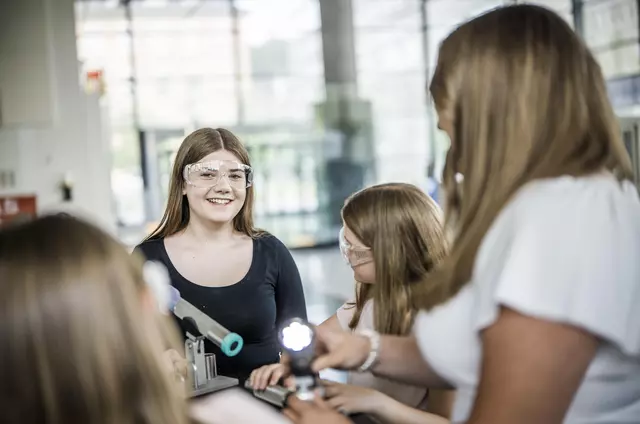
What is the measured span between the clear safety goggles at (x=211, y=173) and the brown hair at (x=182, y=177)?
0.14 ft

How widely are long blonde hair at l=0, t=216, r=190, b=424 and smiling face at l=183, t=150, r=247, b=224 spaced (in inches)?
52.6

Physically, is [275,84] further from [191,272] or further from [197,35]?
[191,272]

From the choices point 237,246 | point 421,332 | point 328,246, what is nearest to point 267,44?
point 328,246

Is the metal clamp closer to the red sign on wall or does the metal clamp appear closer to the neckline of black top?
the neckline of black top

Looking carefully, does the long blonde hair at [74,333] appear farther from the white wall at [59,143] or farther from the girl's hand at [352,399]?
the white wall at [59,143]

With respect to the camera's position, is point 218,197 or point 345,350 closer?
point 345,350

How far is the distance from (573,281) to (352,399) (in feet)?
2.37

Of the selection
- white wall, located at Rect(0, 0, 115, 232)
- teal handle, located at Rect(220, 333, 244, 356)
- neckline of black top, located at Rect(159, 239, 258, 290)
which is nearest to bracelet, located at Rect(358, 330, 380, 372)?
teal handle, located at Rect(220, 333, 244, 356)

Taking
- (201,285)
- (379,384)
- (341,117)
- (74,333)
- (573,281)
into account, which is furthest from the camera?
(341,117)

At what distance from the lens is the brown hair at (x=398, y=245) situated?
5.95 feet

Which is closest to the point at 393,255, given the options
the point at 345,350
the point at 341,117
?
the point at 345,350

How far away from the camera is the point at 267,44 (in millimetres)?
11461

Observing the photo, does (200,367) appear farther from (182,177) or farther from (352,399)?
(182,177)

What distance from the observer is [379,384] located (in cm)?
187
